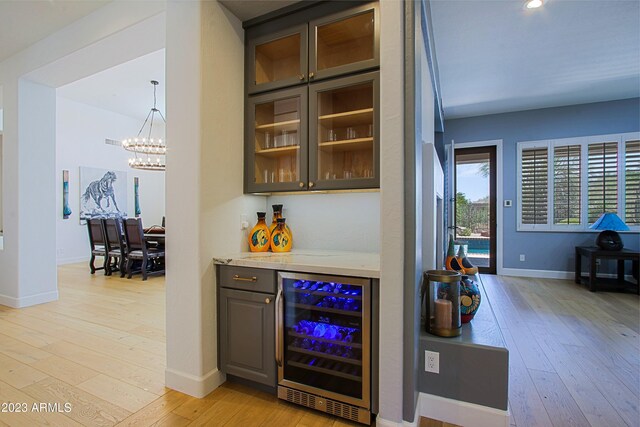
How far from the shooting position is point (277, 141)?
7.61ft

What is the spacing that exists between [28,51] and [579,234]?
800 cm

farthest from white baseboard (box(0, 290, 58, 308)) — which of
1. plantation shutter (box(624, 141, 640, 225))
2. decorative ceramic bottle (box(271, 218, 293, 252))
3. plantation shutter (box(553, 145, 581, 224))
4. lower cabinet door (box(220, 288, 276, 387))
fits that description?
plantation shutter (box(624, 141, 640, 225))

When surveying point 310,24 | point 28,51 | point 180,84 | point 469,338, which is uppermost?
point 28,51

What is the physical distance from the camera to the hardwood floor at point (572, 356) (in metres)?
1.79

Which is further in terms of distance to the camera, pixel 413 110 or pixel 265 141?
pixel 265 141

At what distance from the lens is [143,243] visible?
16.6 ft

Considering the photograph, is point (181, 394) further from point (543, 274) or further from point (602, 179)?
point (602, 179)

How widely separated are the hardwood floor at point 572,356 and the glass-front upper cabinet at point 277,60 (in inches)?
99.9

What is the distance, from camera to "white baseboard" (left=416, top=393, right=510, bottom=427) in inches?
63.9

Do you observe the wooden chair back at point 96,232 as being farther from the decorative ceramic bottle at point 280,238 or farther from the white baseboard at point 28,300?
the decorative ceramic bottle at point 280,238

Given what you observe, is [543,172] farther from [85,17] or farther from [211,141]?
[85,17]

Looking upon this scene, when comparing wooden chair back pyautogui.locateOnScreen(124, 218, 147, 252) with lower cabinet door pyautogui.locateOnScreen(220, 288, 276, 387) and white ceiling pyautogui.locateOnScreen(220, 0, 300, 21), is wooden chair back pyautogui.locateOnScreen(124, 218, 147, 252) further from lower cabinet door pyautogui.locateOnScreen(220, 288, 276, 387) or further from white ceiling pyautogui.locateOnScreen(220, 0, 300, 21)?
white ceiling pyautogui.locateOnScreen(220, 0, 300, 21)

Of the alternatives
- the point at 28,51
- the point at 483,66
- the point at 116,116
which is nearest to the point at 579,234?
the point at 483,66

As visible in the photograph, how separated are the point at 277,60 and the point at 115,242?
4.80 metres
